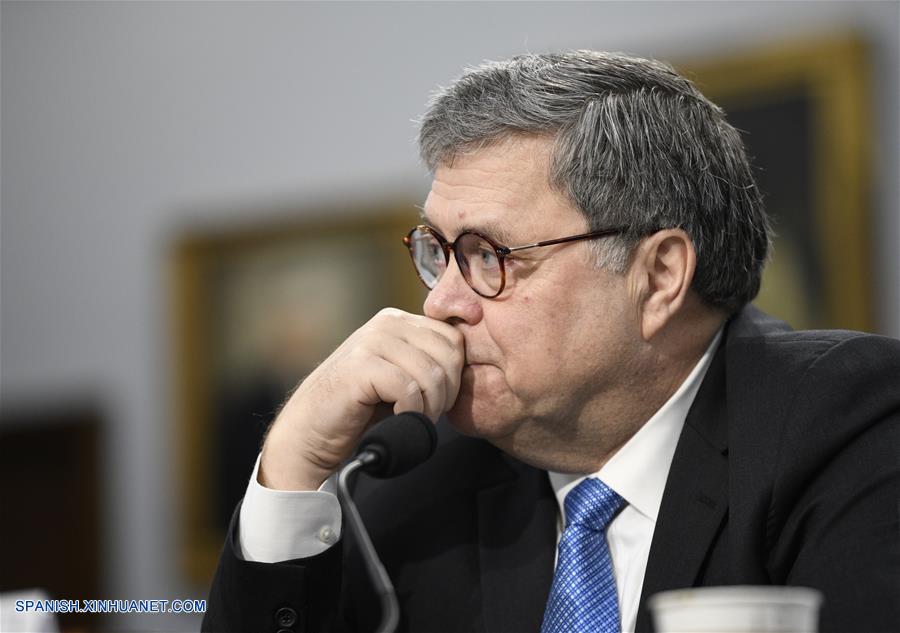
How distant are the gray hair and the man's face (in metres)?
0.04

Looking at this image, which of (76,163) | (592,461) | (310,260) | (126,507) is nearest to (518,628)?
(592,461)

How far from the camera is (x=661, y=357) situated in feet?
7.64

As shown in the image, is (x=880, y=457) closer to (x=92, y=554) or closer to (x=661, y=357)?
(x=661, y=357)

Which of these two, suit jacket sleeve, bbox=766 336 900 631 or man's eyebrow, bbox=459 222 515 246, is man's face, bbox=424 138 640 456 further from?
suit jacket sleeve, bbox=766 336 900 631

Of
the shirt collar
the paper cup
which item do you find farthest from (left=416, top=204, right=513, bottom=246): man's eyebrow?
the paper cup

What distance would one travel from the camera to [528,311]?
221cm

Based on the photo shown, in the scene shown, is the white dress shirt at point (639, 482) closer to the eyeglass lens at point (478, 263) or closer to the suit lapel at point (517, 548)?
the suit lapel at point (517, 548)

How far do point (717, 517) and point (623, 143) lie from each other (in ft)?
2.40

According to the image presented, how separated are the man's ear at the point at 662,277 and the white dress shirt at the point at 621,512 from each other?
16cm

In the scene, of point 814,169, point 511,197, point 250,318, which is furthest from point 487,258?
point 250,318

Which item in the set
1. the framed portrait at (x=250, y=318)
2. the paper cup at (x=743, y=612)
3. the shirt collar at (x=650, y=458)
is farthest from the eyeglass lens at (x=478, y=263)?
the framed portrait at (x=250, y=318)

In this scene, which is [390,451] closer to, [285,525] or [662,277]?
[285,525]

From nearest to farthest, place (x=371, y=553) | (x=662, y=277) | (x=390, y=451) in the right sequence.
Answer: (x=371, y=553) < (x=390, y=451) < (x=662, y=277)

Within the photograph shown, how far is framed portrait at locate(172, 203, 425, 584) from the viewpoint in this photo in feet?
17.7
